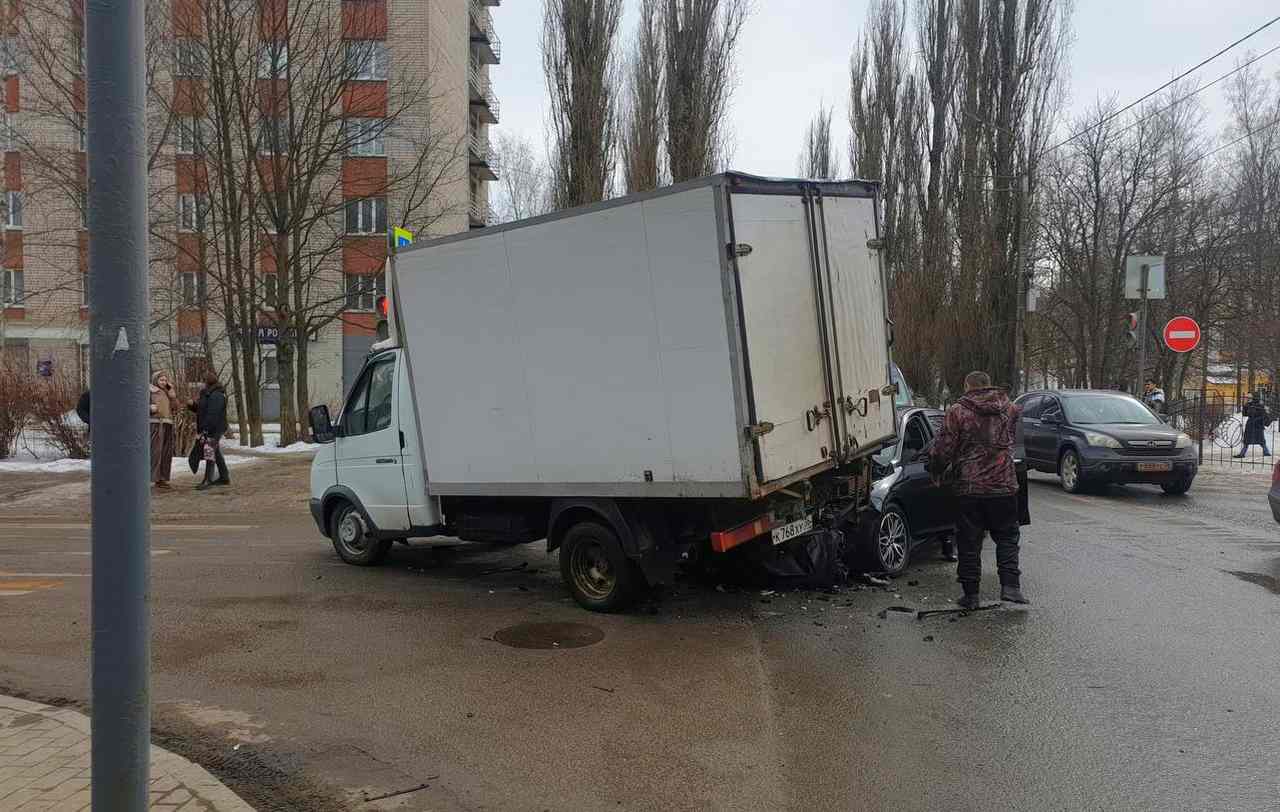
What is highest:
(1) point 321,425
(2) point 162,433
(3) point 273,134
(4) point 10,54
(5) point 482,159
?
(5) point 482,159

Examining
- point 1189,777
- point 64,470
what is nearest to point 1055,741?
point 1189,777

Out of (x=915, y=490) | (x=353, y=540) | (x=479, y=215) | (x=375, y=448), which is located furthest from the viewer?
(x=479, y=215)

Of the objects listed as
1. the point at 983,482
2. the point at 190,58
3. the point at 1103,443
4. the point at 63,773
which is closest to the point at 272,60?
the point at 190,58

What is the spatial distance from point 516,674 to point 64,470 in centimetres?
1572

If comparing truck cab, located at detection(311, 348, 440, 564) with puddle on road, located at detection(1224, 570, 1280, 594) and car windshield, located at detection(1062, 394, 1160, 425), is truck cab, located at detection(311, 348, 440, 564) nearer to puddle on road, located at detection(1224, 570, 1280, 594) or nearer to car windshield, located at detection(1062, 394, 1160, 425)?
puddle on road, located at detection(1224, 570, 1280, 594)

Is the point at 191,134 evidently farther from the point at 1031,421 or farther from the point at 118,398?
the point at 118,398

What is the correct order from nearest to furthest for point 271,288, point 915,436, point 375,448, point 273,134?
point 375,448, point 915,436, point 273,134, point 271,288

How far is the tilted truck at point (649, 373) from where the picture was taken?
Answer: 6043 mm

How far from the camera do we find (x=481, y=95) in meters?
43.5

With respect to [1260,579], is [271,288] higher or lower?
higher

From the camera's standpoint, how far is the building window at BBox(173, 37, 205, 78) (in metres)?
20.6

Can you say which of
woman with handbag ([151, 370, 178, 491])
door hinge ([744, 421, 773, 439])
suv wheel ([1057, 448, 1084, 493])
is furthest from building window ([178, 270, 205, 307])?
door hinge ([744, 421, 773, 439])

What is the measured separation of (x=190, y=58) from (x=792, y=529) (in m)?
19.6

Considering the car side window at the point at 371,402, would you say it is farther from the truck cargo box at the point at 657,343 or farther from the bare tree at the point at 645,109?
the bare tree at the point at 645,109
